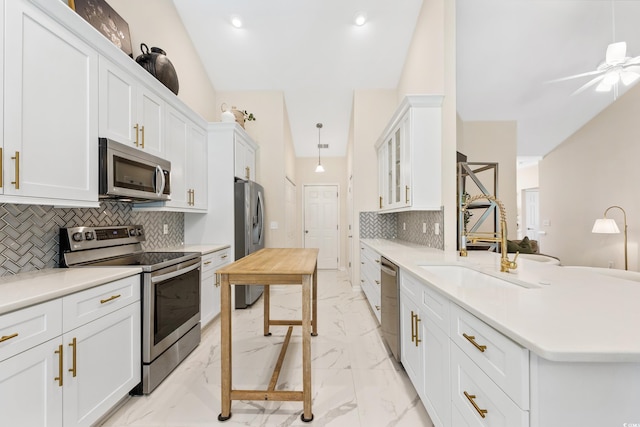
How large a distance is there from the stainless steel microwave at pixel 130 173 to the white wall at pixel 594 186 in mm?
5348

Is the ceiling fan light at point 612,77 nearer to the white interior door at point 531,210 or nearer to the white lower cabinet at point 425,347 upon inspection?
the white lower cabinet at point 425,347

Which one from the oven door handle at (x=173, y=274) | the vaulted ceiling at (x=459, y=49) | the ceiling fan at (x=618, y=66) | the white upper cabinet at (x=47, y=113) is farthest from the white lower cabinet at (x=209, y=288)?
the ceiling fan at (x=618, y=66)

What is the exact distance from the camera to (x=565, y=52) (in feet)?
10.6

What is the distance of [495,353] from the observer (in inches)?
35.1

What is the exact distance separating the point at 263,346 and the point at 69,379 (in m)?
1.56

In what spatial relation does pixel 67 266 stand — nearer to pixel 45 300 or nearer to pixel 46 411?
pixel 45 300

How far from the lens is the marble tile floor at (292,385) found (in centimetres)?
165

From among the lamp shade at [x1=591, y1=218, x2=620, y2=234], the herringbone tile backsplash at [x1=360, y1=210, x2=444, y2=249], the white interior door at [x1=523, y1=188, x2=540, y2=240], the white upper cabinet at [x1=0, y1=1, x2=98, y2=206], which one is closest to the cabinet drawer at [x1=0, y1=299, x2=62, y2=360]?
the white upper cabinet at [x1=0, y1=1, x2=98, y2=206]

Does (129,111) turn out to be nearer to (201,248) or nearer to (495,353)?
(201,248)

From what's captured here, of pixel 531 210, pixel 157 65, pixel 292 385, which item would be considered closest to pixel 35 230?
pixel 157 65

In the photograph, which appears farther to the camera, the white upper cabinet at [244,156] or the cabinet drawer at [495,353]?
the white upper cabinet at [244,156]

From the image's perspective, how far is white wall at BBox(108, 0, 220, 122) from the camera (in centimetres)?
274

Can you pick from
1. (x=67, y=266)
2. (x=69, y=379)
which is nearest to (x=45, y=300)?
(x=69, y=379)

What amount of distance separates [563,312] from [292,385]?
176 cm
